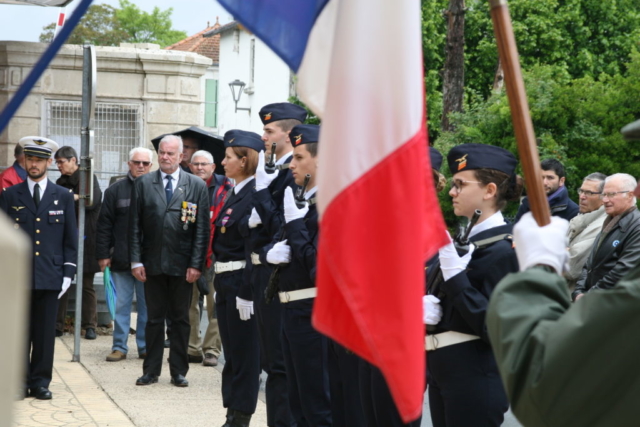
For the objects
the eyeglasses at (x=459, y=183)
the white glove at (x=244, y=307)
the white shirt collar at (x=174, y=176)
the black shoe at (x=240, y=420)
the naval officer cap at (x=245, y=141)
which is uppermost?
the naval officer cap at (x=245, y=141)

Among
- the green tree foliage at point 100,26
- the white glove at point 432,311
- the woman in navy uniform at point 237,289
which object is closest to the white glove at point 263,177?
the woman in navy uniform at point 237,289

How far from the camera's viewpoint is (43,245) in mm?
8133

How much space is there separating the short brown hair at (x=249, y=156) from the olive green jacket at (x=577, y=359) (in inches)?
202

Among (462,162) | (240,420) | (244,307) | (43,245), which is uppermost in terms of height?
(462,162)

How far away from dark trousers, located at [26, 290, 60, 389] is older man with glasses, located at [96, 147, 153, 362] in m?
1.93

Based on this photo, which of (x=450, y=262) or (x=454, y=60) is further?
(x=454, y=60)

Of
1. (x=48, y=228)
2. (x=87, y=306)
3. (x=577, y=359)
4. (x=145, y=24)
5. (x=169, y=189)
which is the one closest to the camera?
(x=577, y=359)

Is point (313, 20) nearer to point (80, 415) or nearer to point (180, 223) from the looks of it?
point (80, 415)

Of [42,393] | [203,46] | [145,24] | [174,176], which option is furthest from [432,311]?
[145,24]

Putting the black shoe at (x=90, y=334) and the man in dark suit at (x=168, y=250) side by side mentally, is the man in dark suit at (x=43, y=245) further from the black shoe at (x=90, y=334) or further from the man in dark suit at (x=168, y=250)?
the black shoe at (x=90, y=334)

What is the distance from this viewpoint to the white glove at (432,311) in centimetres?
450

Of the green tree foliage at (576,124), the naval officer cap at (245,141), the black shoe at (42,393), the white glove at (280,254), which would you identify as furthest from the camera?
the green tree foliage at (576,124)

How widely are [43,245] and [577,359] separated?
6.69m

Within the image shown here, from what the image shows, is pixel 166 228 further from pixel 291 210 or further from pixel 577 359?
pixel 577 359
